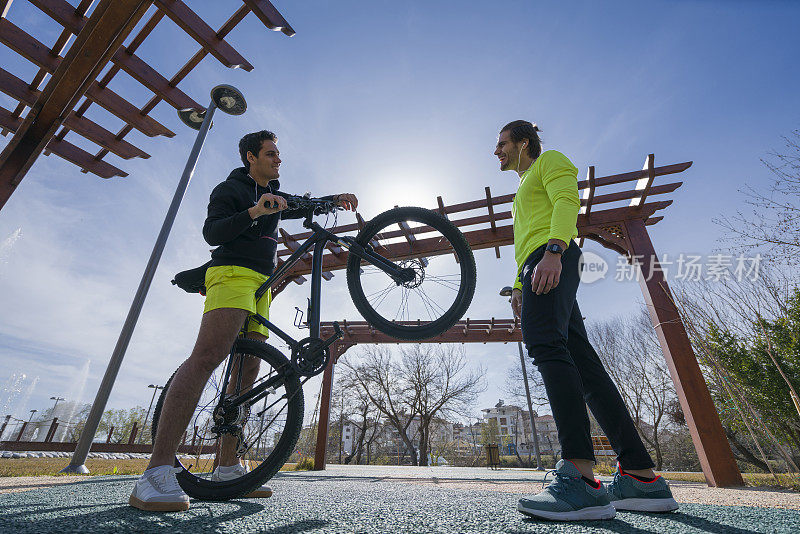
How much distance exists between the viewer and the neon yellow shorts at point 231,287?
1.72 m

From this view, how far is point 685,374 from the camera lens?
4.57 meters

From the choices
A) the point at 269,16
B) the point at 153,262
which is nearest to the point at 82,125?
the point at 153,262

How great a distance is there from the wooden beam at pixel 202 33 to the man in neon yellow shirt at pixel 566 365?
3.69m

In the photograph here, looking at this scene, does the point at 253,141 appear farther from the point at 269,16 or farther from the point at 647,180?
the point at 647,180

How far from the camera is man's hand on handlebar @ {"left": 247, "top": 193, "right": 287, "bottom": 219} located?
67.3 inches

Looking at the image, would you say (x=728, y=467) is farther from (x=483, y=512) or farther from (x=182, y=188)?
(x=182, y=188)

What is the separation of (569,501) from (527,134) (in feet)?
6.13

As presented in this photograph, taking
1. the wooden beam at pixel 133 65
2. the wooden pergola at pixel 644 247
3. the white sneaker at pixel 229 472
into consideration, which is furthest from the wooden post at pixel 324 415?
the white sneaker at pixel 229 472

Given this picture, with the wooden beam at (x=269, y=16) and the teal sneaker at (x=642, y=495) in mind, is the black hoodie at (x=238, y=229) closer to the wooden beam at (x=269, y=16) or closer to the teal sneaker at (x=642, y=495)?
the teal sneaker at (x=642, y=495)

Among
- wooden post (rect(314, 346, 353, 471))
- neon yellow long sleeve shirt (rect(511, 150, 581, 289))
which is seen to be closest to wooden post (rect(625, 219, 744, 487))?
neon yellow long sleeve shirt (rect(511, 150, 581, 289))

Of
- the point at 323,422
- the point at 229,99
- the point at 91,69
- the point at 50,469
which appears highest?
the point at 229,99

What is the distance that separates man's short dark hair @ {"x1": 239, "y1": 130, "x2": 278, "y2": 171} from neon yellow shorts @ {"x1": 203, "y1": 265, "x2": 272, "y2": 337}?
2.52ft

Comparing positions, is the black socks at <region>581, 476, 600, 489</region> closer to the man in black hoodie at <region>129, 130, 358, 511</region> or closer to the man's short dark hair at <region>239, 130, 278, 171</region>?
the man in black hoodie at <region>129, 130, 358, 511</region>

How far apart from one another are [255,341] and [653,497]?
2029mm
